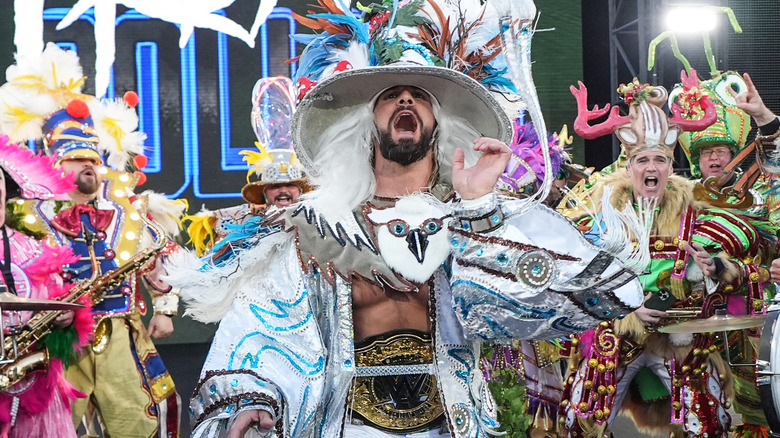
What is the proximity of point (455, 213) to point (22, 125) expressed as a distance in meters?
4.46

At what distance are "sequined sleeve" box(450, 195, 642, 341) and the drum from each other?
2.02 meters

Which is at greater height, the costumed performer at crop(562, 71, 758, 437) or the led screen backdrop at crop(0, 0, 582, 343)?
the led screen backdrop at crop(0, 0, 582, 343)

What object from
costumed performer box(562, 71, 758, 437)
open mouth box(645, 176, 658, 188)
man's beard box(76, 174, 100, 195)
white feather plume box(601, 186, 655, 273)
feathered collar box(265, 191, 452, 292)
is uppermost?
white feather plume box(601, 186, 655, 273)

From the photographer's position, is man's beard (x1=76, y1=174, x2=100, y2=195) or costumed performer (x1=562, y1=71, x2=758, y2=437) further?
man's beard (x1=76, y1=174, x2=100, y2=195)

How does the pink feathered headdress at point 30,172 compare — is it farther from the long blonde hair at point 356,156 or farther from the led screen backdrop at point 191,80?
the led screen backdrop at point 191,80

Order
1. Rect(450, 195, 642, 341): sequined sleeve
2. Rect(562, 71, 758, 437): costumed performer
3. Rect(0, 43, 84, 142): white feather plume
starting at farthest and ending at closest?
Rect(0, 43, 84, 142): white feather plume
Rect(562, 71, 758, 437): costumed performer
Rect(450, 195, 642, 341): sequined sleeve

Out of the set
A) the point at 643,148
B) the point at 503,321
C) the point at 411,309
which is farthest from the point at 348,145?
the point at 643,148

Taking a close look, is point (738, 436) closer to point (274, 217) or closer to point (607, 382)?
point (607, 382)

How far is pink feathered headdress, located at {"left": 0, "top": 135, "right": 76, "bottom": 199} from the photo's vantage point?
15.9 feet

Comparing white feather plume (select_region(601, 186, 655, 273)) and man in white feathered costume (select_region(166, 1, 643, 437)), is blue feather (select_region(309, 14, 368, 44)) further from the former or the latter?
white feather plume (select_region(601, 186, 655, 273))

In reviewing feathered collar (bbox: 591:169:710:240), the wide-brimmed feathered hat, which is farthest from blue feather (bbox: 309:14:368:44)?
feathered collar (bbox: 591:169:710:240)

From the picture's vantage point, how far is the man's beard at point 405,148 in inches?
Answer: 132

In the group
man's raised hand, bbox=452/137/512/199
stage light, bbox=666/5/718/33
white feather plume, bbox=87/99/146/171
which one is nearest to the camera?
man's raised hand, bbox=452/137/512/199

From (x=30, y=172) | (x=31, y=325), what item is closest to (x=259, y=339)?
(x=31, y=325)
